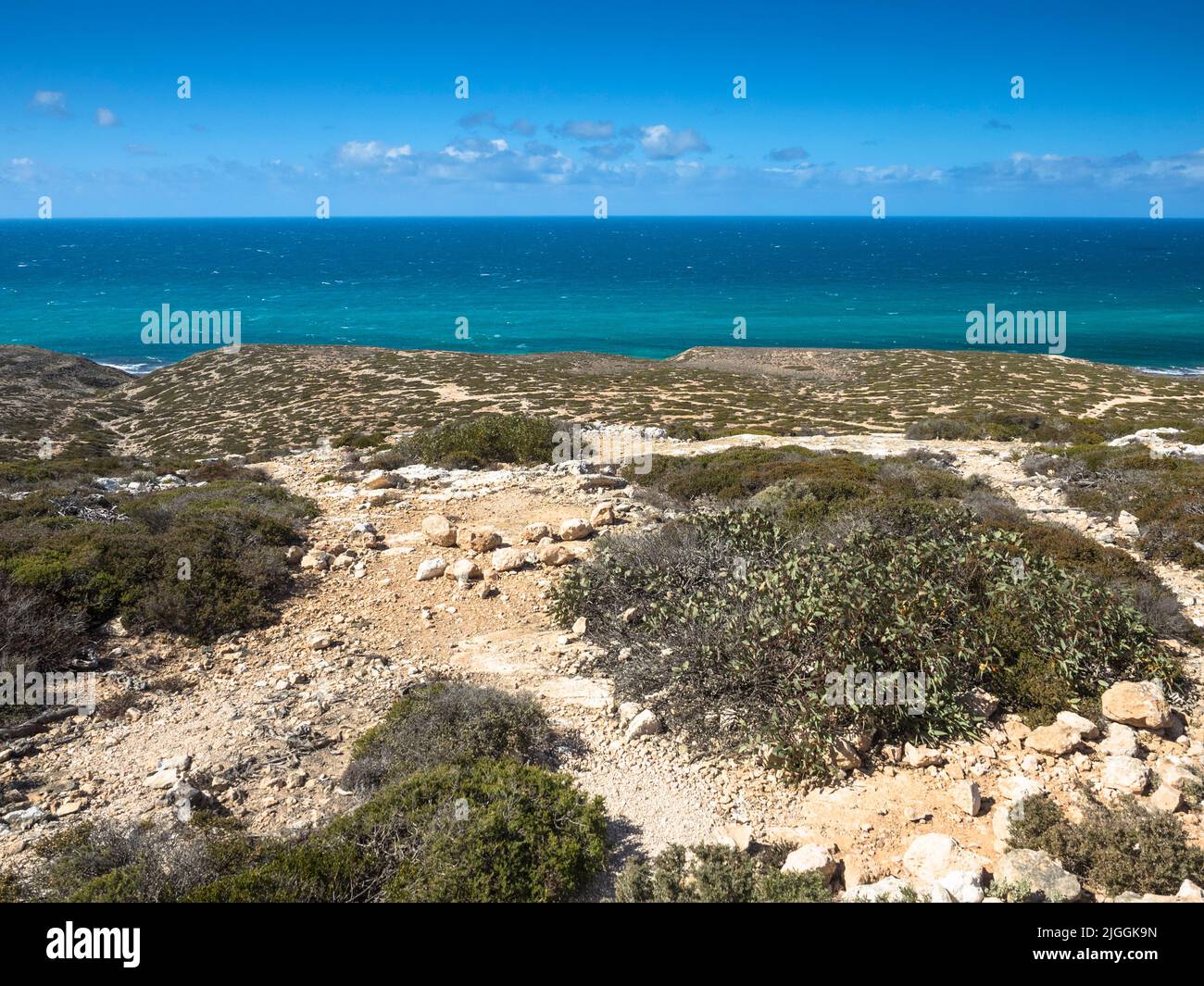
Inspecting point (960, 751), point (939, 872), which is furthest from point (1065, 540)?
point (939, 872)

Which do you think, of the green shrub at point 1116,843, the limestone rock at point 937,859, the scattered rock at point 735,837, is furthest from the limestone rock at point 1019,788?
the scattered rock at point 735,837

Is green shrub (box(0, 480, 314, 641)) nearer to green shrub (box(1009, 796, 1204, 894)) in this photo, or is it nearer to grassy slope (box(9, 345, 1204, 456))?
green shrub (box(1009, 796, 1204, 894))

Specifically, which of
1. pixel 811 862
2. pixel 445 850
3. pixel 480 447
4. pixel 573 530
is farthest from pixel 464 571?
pixel 480 447

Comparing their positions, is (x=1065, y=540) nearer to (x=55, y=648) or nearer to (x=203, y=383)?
(x=55, y=648)

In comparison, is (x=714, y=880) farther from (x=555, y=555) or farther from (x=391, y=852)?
(x=555, y=555)

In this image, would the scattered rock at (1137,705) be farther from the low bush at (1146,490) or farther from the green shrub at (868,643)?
the low bush at (1146,490)

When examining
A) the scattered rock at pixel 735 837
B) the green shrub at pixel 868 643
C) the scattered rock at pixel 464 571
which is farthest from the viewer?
the scattered rock at pixel 464 571

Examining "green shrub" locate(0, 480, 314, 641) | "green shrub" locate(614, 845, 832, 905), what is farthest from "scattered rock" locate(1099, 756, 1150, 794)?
"green shrub" locate(0, 480, 314, 641)
